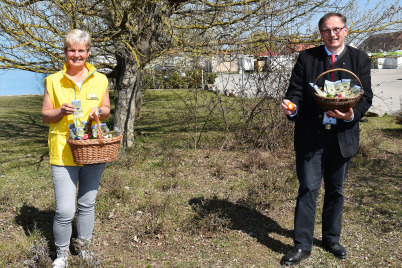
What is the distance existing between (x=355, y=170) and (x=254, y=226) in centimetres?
257

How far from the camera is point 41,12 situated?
19.6 ft

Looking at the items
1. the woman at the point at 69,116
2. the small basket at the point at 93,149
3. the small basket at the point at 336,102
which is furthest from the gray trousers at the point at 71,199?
the small basket at the point at 336,102

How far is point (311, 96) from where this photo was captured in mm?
3309

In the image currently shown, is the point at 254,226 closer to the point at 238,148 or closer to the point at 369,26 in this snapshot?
the point at 238,148

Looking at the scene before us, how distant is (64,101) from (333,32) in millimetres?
2030

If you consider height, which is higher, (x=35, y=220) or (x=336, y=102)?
(x=336, y=102)

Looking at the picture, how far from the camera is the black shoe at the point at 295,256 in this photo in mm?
3436

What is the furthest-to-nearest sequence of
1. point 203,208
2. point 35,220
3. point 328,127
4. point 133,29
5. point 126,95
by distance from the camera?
point 126,95
point 133,29
point 203,208
point 35,220
point 328,127

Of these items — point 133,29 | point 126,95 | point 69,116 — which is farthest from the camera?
point 126,95

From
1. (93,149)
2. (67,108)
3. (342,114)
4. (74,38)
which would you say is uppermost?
(74,38)

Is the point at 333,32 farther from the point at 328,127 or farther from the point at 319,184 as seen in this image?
the point at 319,184

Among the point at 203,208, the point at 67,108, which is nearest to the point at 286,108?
→ the point at 67,108

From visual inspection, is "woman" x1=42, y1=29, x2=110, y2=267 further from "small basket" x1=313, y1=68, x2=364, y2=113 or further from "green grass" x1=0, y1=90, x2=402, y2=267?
"small basket" x1=313, y1=68, x2=364, y2=113

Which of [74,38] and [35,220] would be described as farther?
[35,220]
